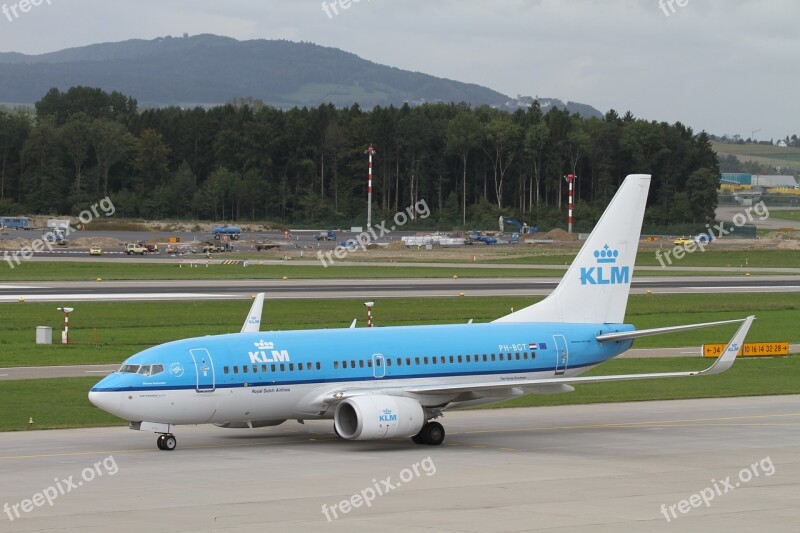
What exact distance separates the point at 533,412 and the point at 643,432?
6264 millimetres

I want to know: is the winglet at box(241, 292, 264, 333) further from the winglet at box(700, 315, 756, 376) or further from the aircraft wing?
the winglet at box(700, 315, 756, 376)

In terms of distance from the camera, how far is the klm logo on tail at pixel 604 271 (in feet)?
138

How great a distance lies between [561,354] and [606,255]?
440 centimetres

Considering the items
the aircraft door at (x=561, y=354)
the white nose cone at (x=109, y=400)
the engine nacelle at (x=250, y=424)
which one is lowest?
the engine nacelle at (x=250, y=424)

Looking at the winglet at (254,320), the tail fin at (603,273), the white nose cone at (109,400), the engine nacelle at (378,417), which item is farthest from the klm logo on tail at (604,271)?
the white nose cone at (109,400)

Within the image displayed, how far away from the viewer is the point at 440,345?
3838 centimetres

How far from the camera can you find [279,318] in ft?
230

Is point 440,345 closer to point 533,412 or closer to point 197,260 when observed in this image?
point 533,412

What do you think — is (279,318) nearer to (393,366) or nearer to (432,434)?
(393,366)

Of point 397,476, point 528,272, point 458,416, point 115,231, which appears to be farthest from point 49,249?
point 397,476

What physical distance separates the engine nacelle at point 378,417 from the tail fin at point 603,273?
7661 mm

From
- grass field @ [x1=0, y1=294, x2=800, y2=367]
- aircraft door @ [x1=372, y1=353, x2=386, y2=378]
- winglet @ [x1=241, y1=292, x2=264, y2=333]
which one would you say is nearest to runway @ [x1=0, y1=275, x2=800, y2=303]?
grass field @ [x1=0, y1=294, x2=800, y2=367]

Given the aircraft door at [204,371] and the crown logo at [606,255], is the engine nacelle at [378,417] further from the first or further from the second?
the crown logo at [606,255]

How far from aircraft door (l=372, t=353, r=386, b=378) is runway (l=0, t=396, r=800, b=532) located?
2.26 m
